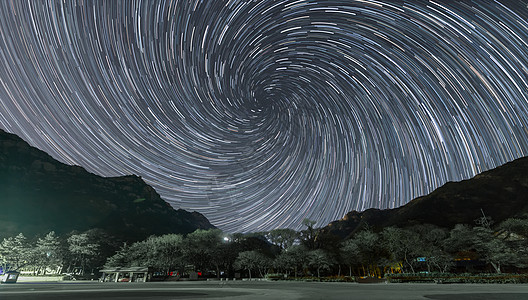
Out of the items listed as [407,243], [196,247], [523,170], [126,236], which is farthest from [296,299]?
[523,170]

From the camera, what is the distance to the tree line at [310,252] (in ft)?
214

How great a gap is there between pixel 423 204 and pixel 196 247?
15243cm

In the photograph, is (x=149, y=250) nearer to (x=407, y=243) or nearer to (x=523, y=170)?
(x=407, y=243)

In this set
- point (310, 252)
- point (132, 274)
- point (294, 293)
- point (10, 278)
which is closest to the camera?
point (294, 293)

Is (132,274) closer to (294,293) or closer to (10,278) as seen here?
(10,278)

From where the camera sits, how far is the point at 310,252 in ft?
247

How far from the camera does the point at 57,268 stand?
95.0m

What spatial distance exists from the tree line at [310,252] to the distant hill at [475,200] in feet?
196

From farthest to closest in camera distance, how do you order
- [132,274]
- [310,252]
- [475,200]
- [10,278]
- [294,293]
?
[475,200]
[310,252]
[132,274]
[10,278]
[294,293]

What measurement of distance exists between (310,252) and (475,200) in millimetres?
141451

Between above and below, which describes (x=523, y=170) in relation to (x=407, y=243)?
above

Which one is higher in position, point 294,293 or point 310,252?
point 310,252

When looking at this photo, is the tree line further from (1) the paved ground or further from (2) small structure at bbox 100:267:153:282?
(1) the paved ground

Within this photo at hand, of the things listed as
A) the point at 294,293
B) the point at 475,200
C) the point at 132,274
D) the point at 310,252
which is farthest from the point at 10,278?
the point at 475,200
